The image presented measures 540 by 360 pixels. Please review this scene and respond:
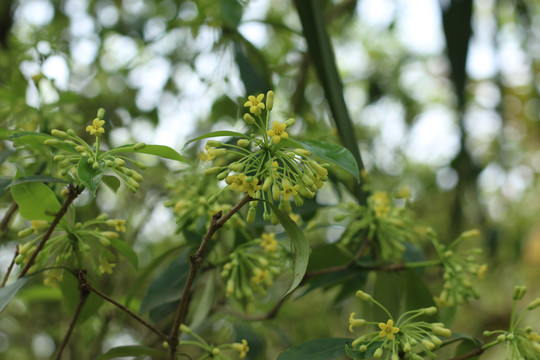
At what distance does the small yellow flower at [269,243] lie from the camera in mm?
953

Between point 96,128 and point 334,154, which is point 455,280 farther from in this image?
point 96,128

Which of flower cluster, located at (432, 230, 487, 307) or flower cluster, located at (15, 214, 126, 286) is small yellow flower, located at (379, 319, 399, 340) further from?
flower cluster, located at (15, 214, 126, 286)

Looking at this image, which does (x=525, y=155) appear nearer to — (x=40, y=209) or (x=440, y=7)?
(x=440, y=7)

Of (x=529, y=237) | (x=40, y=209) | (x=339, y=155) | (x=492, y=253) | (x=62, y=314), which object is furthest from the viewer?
(x=529, y=237)

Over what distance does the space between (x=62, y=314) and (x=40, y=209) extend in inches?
46.2

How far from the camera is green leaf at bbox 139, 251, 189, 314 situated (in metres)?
0.99

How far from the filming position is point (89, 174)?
0.68 metres

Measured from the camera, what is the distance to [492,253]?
2260 mm

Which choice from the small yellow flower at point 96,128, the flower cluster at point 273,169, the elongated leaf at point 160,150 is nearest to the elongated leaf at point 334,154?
the flower cluster at point 273,169

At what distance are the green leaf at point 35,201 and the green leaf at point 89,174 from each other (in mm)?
154

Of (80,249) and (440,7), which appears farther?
(440,7)

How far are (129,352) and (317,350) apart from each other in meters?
0.35

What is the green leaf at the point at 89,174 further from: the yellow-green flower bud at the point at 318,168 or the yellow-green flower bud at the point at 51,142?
the yellow-green flower bud at the point at 318,168

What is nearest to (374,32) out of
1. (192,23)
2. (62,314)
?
(192,23)
